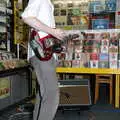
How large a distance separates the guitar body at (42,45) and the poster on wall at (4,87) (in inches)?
60.5

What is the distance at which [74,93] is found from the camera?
13.8 ft

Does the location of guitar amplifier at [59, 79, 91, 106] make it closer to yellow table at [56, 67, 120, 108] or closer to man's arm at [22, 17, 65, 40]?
yellow table at [56, 67, 120, 108]

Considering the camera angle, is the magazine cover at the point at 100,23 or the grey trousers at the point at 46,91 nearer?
the grey trousers at the point at 46,91

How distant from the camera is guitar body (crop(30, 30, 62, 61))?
9.02ft

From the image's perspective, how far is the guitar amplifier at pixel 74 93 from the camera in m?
4.16

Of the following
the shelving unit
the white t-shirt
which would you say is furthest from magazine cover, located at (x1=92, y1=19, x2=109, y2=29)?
the white t-shirt

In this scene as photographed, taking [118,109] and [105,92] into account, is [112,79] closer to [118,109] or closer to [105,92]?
[118,109]

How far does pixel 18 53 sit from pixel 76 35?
965 millimetres

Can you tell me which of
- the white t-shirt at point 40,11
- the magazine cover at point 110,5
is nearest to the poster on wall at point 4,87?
the white t-shirt at point 40,11

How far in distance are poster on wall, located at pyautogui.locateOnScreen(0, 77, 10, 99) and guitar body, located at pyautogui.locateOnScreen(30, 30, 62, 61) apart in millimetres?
1536

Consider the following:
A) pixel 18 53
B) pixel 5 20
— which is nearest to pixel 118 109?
pixel 18 53

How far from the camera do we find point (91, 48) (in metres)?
4.68

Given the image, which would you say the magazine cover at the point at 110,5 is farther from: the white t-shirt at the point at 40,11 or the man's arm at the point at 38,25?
the man's arm at the point at 38,25

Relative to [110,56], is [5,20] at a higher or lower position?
higher
